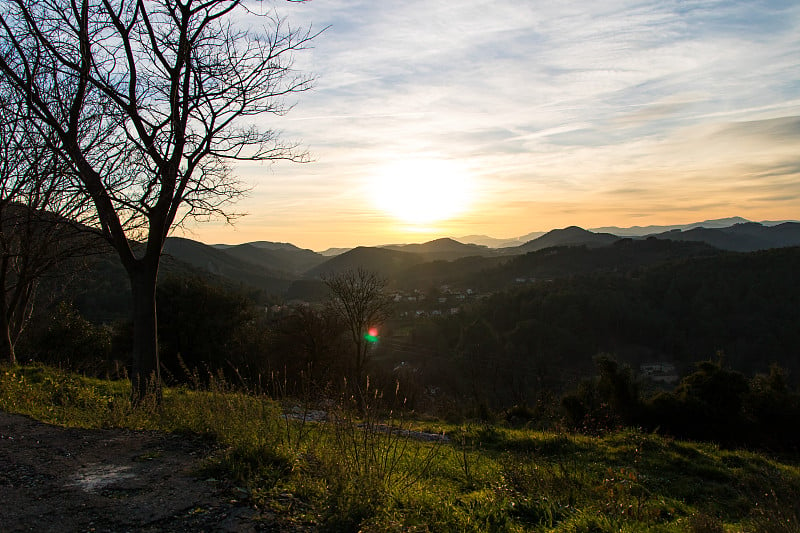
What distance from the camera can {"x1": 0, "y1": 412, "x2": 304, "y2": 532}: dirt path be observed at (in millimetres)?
3422

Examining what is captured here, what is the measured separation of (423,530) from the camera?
3430 mm

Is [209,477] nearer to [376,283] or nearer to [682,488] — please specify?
[682,488]

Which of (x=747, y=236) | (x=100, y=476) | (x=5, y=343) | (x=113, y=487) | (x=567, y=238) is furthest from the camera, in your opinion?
(x=567, y=238)

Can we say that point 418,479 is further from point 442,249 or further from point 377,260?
point 442,249

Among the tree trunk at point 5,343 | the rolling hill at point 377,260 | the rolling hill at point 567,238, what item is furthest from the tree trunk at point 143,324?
the rolling hill at point 567,238

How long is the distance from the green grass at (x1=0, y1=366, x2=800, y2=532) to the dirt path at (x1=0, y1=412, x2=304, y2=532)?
0.27 m

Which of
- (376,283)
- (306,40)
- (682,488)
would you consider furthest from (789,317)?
(306,40)

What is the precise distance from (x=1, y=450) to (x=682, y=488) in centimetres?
905

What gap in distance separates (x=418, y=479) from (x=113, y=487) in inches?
108

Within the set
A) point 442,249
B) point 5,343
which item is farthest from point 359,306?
point 442,249

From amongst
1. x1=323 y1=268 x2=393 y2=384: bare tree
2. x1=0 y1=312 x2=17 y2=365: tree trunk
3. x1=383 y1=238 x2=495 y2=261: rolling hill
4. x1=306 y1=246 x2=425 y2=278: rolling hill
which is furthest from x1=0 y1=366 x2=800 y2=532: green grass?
x1=383 y1=238 x2=495 y2=261: rolling hill

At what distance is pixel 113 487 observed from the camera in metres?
4.09

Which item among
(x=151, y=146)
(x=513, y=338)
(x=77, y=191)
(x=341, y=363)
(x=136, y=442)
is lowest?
(x=513, y=338)

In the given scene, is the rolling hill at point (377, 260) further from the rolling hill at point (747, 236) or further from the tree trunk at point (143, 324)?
the tree trunk at point (143, 324)
